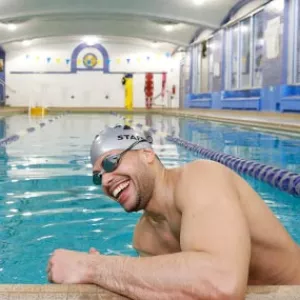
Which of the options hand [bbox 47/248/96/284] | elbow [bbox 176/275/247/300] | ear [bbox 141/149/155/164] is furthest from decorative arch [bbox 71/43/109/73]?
elbow [bbox 176/275/247/300]

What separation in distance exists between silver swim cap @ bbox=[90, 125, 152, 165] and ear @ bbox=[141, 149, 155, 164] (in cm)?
2

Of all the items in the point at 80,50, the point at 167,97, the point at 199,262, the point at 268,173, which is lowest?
the point at 268,173

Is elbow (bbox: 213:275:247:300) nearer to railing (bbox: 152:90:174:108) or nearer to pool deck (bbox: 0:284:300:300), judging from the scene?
pool deck (bbox: 0:284:300:300)

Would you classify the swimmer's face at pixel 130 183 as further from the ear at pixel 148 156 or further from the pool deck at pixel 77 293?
the pool deck at pixel 77 293

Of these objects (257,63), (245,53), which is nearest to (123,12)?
(245,53)

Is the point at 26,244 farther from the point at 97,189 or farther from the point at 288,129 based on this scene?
the point at 288,129

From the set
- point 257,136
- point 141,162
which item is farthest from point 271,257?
point 257,136

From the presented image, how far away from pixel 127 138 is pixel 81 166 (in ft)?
13.8

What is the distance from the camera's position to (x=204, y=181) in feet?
5.34

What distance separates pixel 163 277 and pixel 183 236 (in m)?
0.14

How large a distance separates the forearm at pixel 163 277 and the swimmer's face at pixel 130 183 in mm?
255

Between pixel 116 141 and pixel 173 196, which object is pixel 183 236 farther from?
pixel 116 141

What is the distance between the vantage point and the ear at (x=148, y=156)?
73.9 inches

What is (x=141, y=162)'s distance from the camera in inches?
73.4
